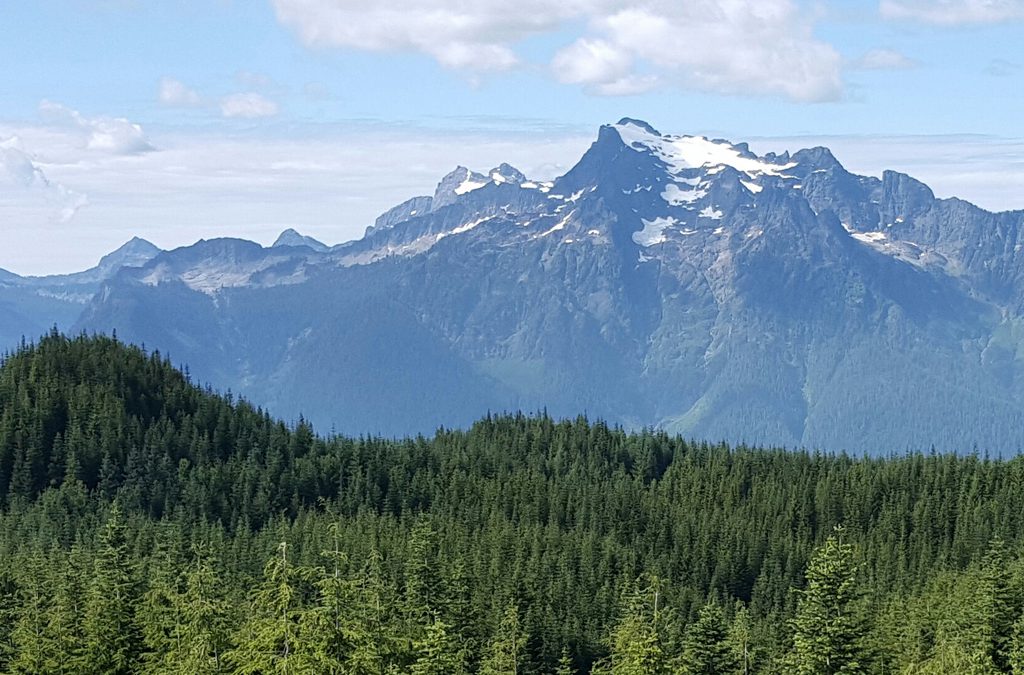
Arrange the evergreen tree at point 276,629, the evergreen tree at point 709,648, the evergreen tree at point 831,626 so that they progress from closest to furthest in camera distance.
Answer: the evergreen tree at point 276,629 < the evergreen tree at point 831,626 < the evergreen tree at point 709,648

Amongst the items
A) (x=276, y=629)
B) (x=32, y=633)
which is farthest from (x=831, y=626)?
(x=32, y=633)

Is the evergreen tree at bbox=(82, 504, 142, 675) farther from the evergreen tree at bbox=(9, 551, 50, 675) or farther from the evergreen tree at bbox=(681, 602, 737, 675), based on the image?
the evergreen tree at bbox=(681, 602, 737, 675)

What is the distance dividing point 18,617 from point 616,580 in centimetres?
10246

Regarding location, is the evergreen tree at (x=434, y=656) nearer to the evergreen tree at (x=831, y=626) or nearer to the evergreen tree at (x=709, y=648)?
the evergreen tree at (x=831, y=626)

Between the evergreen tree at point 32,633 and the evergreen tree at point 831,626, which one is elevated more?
the evergreen tree at point 831,626

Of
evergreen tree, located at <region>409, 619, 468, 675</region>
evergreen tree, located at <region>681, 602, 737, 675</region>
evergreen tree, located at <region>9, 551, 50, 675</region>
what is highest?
evergreen tree, located at <region>409, 619, 468, 675</region>

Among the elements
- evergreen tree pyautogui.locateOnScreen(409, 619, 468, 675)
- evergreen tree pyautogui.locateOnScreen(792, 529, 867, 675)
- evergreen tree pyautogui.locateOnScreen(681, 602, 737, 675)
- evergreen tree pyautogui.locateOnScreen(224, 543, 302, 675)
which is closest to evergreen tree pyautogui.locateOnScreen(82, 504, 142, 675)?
evergreen tree pyautogui.locateOnScreen(409, 619, 468, 675)

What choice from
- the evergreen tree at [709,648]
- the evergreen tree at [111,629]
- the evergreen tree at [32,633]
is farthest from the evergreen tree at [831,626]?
the evergreen tree at [32,633]

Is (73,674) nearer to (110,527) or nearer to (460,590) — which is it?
(110,527)

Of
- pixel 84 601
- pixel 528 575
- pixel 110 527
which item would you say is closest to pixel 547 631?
pixel 528 575

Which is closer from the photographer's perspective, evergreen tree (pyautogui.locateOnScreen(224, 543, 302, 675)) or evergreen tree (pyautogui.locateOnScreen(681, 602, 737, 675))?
evergreen tree (pyautogui.locateOnScreen(224, 543, 302, 675))

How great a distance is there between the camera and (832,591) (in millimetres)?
80000

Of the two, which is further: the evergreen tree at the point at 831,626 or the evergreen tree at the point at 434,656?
the evergreen tree at the point at 831,626

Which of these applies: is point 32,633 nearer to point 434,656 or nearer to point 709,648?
point 434,656
